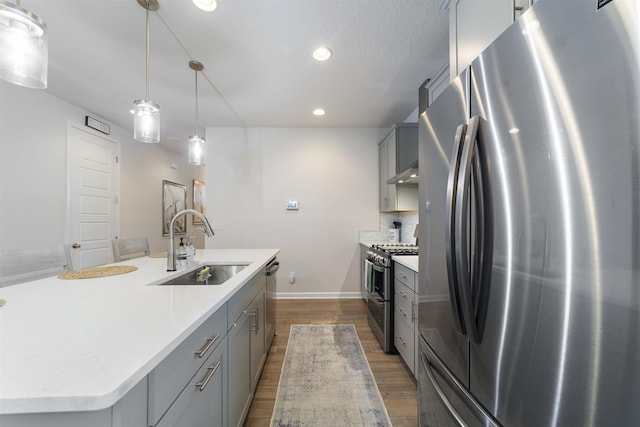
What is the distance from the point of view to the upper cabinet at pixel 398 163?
2.87m

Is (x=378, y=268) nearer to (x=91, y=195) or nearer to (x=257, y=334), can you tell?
(x=257, y=334)

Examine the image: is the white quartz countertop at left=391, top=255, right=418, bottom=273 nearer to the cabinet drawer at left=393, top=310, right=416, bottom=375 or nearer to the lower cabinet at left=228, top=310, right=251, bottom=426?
the cabinet drawer at left=393, top=310, right=416, bottom=375

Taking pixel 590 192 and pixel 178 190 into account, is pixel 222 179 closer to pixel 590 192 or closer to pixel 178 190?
pixel 178 190

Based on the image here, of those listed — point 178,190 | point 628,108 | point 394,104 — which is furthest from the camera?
point 178,190

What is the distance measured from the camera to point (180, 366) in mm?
765

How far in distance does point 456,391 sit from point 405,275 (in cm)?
110

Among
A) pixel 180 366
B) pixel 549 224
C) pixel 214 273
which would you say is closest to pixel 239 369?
pixel 180 366

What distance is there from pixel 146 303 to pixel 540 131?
53.3 inches

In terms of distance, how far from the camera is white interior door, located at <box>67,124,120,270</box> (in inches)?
121

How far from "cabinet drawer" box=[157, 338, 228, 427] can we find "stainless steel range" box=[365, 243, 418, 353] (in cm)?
151

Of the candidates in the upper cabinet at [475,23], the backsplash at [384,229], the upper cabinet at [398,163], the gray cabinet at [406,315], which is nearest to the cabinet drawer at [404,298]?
the gray cabinet at [406,315]

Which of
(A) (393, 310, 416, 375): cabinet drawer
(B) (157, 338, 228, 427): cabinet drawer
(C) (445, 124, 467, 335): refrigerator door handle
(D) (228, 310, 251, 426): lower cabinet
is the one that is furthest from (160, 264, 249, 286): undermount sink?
(C) (445, 124, 467, 335): refrigerator door handle

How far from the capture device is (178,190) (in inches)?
211

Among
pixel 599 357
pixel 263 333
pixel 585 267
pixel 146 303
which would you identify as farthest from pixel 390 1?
pixel 263 333
